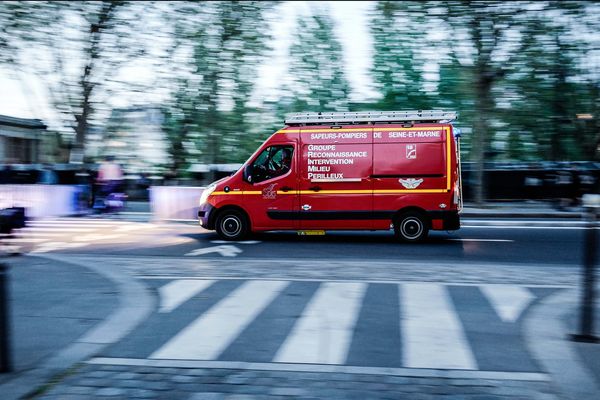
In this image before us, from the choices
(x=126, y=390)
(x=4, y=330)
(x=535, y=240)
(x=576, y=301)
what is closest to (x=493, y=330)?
(x=576, y=301)

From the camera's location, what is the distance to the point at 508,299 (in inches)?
271

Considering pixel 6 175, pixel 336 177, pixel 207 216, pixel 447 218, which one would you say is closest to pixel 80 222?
pixel 6 175

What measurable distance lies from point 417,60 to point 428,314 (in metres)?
21.7

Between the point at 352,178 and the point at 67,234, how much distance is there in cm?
687

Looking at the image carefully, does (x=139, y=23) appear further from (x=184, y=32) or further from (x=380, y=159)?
(x=380, y=159)

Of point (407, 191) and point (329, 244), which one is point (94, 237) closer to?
Result: point (329, 244)

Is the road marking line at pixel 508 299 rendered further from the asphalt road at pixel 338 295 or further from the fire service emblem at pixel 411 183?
the fire service emblem at pixel 411 183

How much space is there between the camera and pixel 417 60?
2617 cm

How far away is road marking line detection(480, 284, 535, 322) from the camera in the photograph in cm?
620

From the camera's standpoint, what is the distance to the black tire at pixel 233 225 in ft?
41.5

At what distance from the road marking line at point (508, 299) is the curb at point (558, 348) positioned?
0.15m

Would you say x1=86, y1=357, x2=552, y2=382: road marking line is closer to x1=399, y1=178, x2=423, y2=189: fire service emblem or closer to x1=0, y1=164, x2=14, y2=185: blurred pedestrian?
x1=399, y1=178, x2=423, y2=189: fire service emblem

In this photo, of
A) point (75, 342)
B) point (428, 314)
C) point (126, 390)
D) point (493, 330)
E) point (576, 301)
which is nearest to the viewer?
point (126, 390)

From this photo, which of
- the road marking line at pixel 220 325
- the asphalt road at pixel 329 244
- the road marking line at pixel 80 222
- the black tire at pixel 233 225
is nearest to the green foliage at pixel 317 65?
the road marking line at pixel 80 222
